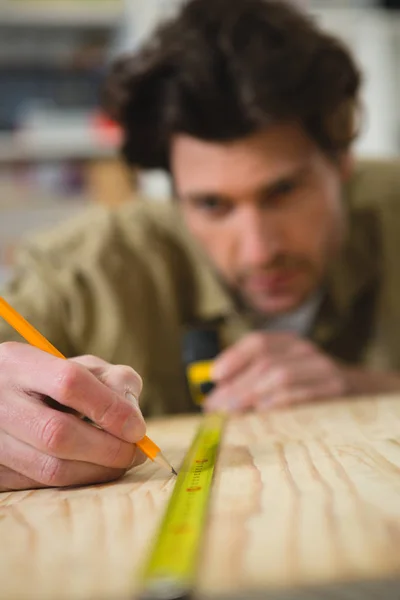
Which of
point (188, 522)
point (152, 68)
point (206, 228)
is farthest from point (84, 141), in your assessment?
point (188, 522)

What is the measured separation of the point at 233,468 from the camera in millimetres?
490

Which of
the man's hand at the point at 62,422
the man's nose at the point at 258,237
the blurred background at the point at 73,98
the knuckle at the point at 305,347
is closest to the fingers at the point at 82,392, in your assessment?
the man's hand at the point at 62,422

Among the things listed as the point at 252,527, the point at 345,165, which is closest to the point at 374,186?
the point at 345,165

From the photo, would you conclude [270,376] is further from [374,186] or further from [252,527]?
[374,186]

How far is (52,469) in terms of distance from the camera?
490 mm

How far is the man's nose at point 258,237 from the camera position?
1078 mm

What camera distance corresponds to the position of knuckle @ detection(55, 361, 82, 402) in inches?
18.2

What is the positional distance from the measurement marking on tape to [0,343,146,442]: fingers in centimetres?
6

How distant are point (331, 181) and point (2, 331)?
0.84 meters

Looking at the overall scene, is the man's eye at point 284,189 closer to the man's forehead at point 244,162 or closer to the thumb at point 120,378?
the man's forehead at point 244,162

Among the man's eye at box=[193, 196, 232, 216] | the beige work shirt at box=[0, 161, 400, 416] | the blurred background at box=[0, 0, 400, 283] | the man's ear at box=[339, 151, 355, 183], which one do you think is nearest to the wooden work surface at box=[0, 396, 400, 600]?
the beige work shirt at box=[0, 161, 400, 416]

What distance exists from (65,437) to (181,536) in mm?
172

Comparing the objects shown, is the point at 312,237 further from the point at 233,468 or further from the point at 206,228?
the point at 233,468

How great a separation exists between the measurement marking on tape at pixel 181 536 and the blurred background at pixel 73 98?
6.24 feet
